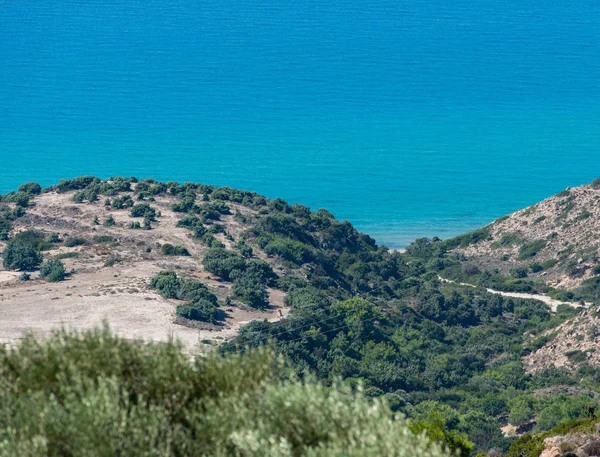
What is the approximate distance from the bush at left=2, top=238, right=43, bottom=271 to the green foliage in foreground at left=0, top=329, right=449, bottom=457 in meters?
41.5

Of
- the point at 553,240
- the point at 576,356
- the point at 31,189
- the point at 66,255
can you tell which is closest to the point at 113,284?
the point at 66,255

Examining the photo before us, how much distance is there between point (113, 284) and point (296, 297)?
32.1 feet

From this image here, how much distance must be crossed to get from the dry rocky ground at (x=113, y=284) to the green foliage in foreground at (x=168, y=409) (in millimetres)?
23510

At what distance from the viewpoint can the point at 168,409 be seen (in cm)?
1672

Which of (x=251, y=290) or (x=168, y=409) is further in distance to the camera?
(x=251, y=290)

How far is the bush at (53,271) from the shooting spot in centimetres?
5589

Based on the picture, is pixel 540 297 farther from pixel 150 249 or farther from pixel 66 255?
pixel 66 255

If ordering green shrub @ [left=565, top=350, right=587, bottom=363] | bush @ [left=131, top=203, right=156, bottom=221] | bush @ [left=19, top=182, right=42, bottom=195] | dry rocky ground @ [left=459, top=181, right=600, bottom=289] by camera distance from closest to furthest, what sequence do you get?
green shrub @ [left=565, top=350, right=587, bottom=363] < bush @ [left=131, top=203, right=156, bottom=221] < dry rocky ground @ [left=459, top=181, right=600, bottom=289] < bush @ [left=19, top=182, right=42, bottom=195]

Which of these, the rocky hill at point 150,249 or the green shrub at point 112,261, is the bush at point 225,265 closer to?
the rocky hill at point 150,249

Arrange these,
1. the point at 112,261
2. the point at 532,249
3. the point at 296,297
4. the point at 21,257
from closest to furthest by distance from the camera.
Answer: the point at 296,297
the point at 21,257
the point at 112,261
the point at 532,249

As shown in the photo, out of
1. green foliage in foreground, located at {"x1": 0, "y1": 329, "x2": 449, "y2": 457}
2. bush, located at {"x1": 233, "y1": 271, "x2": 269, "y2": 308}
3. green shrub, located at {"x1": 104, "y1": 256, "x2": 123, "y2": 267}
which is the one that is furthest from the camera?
green shrub, located at {"x1": 104, "y1": 256, "x2": 123, "y2": 267}

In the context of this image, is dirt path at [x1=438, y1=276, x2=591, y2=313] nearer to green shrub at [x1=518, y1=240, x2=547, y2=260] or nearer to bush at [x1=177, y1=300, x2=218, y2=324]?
green shrub at [x1=518, y1=240, x2=547, y2=260]

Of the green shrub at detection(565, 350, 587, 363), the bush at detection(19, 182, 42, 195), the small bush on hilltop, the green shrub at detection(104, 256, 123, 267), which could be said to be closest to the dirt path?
the green shrub at detection(565, 350, 587, 363)

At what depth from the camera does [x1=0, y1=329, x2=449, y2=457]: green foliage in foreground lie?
14875 mm
